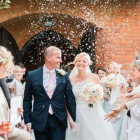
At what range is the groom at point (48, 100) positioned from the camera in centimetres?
503

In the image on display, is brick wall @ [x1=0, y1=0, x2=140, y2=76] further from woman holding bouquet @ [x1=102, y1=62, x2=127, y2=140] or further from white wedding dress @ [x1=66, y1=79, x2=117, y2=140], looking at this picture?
white wedding dress @ [x1=66, y1=79, x2=117, y2=140]

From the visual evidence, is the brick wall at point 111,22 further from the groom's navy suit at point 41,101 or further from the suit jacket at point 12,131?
the suit jacket at point 12,131

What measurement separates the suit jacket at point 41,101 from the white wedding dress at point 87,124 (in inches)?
42.1

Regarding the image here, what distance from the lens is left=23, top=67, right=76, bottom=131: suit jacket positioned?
5.03m

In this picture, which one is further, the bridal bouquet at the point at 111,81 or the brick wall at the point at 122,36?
the brick wall at the point at 122,36

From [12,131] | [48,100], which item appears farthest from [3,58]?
[48,100]

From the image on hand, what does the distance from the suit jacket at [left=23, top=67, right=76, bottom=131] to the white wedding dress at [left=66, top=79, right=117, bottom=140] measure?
107 centimetres

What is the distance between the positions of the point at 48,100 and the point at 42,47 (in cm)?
958

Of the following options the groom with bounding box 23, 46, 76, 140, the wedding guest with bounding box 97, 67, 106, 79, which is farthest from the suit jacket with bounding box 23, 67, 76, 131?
the wedding guest with bounding box 97, 67, 106, 79

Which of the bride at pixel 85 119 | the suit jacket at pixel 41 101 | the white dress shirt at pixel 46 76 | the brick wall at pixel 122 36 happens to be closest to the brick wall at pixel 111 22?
the brick wall at pixel 122 36

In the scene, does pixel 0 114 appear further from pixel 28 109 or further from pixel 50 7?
pixel 50 7

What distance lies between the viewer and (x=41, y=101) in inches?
199

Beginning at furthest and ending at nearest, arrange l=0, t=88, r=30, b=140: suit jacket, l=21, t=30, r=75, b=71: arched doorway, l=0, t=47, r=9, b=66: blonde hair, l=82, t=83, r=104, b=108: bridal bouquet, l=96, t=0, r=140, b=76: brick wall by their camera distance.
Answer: l=21, t=30, r=75, b=71: arched doorway < l=96, t=0, r=140, b=76: brick wall < l=82, t=83, r=104, b=108: bridal bouquet < l=0, t=47, r=9, b=66: blonde hair < l=0, t=88, r=30, b=140: suit jacket

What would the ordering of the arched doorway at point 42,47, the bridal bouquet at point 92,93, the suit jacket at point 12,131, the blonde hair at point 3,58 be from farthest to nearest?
→ 1. the arched doorway at point 42,47
2. the bridal bouquet at point 92,93
3. the blonde hair at point 3,58
4. the suit jacket at point 12,131
